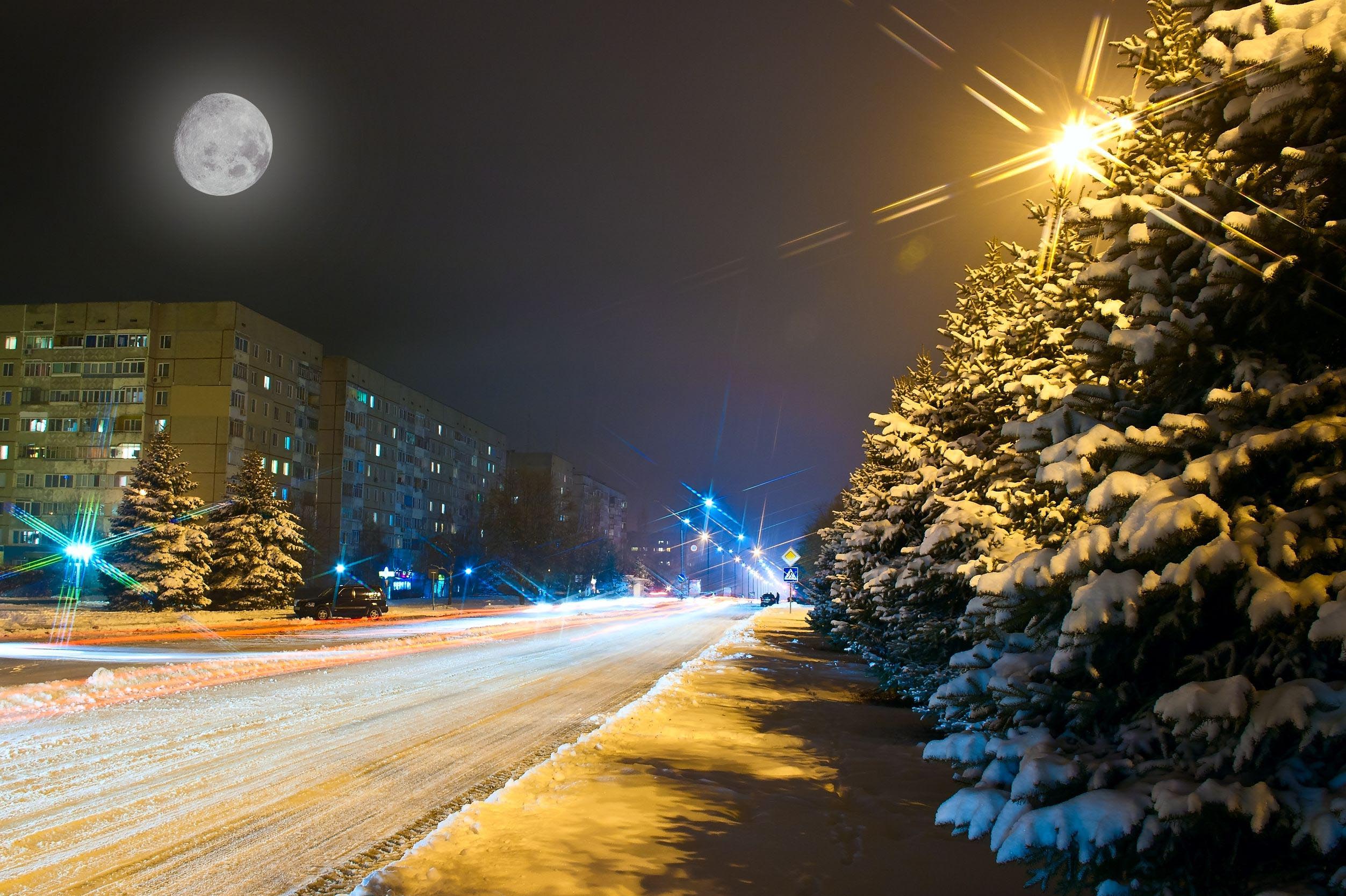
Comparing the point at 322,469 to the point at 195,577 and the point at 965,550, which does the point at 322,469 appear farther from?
the point at 965,550

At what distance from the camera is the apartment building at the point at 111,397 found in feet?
242

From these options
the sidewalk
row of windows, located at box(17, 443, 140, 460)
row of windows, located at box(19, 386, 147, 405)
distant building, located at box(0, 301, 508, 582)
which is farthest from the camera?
row of windows, located at box(19, 386, 147, 405)

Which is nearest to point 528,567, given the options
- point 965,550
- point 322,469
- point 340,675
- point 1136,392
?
point 322,469

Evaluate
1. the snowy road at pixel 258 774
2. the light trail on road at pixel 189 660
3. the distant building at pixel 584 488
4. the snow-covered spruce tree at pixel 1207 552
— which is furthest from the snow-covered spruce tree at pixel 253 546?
the distant building at pixel 584 488

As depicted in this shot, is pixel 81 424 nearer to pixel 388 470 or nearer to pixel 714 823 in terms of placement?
pixel 388 470

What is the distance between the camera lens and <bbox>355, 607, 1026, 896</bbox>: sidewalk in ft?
20.0

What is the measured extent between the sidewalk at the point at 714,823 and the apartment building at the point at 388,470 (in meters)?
66.2

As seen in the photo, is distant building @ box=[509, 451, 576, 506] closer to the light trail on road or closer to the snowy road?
the light trail on road

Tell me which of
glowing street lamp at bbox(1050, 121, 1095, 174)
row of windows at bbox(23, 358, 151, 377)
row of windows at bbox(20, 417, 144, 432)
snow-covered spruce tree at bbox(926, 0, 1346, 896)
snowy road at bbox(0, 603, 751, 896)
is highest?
row of windows at bbox(23, 358, 151, 377)

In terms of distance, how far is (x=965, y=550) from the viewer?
10109mm

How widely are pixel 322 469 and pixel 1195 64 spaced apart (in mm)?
92301

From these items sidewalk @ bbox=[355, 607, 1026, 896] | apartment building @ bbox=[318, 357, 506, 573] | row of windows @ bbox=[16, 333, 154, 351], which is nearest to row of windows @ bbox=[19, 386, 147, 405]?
row of windows @ bbox=[16, 333, 154, 351]

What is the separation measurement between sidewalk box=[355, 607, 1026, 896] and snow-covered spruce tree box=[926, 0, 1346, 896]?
5.91 ft

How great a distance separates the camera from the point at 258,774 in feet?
28.8
